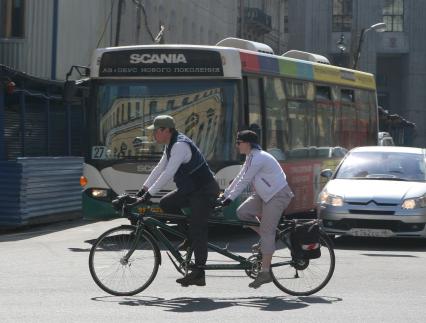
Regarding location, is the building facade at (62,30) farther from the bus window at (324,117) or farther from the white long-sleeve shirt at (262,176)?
the white long-sleeve shirt at (262,176)

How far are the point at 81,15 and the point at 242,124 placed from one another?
16.3 meters

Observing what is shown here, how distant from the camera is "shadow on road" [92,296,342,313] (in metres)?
10.2

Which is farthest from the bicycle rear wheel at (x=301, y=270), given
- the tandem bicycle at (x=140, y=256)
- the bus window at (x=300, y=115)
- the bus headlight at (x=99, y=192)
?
the bus window at (x=300, y=115)

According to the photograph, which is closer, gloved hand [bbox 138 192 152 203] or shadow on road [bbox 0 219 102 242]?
gloved hand [bbox 138 192 152 203]

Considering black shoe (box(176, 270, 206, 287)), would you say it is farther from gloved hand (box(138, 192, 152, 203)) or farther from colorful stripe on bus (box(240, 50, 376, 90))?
colorful stripe on bus (box(240, 50, 376, 90))

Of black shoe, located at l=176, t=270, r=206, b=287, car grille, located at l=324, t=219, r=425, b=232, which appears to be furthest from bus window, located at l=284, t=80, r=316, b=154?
black shoe, located at l=176, t=270, r=206, b=287

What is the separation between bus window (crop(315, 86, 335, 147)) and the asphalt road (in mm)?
5582

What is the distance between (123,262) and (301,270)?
1738 millimetres

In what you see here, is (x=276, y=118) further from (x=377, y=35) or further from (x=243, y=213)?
(x=377, y=35)

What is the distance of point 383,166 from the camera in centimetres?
1772

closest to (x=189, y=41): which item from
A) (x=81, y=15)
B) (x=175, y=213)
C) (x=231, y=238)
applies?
(x=81, y=15)

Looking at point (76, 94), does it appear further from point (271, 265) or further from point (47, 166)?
point (271, 265)

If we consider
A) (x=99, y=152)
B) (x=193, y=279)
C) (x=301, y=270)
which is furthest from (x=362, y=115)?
(x=193, y=279)

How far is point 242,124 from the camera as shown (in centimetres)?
1683
